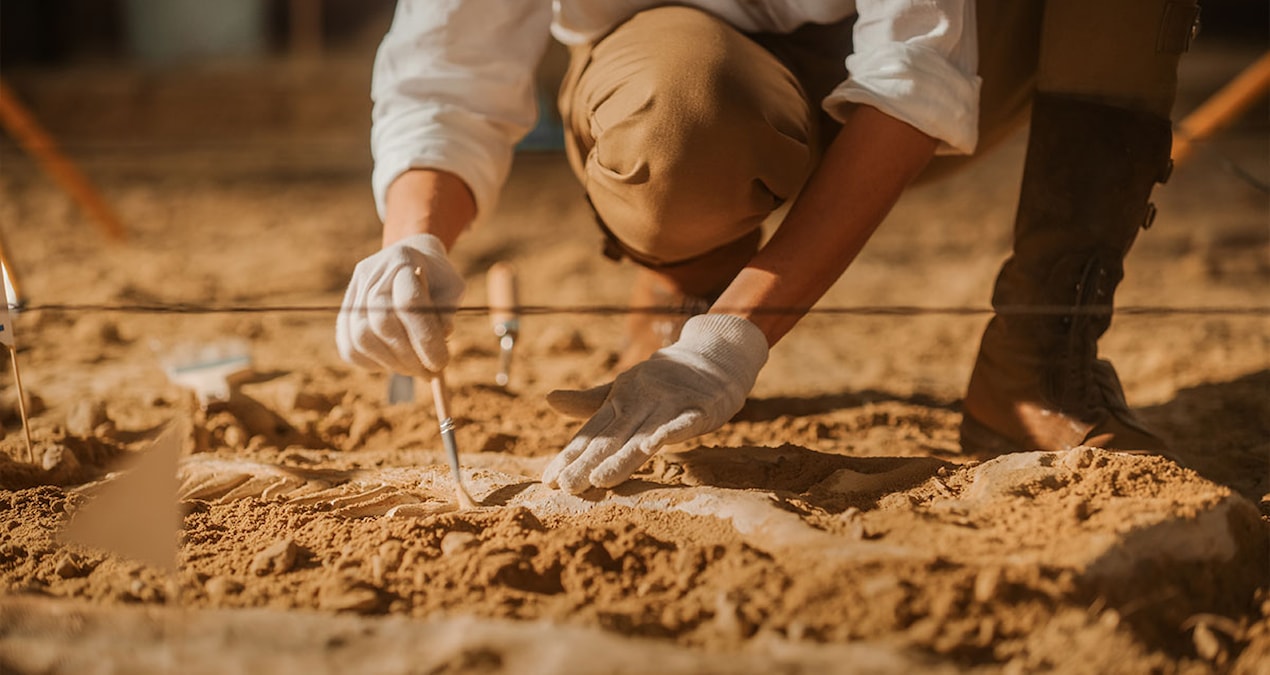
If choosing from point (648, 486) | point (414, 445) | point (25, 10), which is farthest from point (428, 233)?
point (25, 10)

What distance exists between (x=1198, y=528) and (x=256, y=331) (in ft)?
6.43

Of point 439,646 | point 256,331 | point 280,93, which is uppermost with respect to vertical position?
point 439,646

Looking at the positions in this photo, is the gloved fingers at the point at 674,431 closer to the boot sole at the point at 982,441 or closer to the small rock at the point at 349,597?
the small rock at the point at 349,597

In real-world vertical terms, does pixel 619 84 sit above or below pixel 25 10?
above

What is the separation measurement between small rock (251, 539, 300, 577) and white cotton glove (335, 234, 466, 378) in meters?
0.31

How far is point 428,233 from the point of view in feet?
5.16

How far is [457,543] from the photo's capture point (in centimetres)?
118

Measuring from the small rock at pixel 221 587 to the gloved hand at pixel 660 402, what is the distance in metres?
0.38

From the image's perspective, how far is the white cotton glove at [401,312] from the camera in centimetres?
141

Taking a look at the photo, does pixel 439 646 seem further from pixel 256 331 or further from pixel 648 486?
pixel 256 331

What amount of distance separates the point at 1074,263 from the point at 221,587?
121 cm

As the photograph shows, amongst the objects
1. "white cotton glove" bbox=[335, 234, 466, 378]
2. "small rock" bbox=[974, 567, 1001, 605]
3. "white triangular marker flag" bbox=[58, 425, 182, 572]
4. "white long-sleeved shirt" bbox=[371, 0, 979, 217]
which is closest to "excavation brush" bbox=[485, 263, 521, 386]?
"white long-sleeved shirt" bbox=[371, 0, 979, 217]

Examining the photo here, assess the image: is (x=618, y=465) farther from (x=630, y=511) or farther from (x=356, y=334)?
(x=356, y=334)

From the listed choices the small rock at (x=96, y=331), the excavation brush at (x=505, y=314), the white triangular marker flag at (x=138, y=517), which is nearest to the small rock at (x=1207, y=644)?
the white triangular marker flag at (x=138, y=517)
